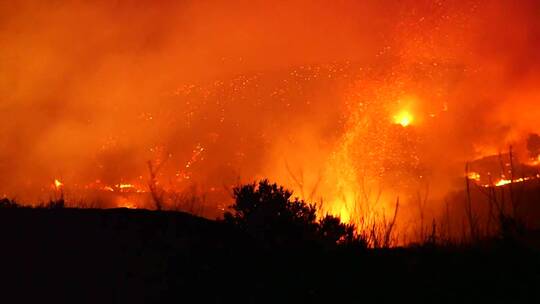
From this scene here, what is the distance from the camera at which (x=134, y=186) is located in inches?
631

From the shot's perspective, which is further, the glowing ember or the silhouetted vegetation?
the glowing ember

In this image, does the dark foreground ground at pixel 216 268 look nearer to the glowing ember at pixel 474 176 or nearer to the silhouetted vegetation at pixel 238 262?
the silhouetted vegetation at pixel 238 262

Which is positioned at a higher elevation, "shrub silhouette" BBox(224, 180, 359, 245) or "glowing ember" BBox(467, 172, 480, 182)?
"glowing ember" BBox(467, 172, 480, 182)

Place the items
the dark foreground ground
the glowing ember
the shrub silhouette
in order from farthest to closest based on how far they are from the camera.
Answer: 1. the glowing ember
2. the shrub silhouette
3. the dark foreground ground

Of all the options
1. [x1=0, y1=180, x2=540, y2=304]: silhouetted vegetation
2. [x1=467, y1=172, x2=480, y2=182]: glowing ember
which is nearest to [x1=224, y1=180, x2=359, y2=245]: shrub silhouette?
[x1=0, y1=180, x2=540, y2=304]: silhouetted vegetation

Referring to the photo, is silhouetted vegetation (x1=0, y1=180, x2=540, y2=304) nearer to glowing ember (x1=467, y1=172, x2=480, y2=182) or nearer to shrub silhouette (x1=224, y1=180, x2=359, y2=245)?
shrub silhouette (x1=224, y1=180, x2=359, y2=245)

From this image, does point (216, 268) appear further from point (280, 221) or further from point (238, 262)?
point (280, 221)

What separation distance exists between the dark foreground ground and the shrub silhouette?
168 mm

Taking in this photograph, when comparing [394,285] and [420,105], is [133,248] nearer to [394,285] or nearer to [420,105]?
[394,285]

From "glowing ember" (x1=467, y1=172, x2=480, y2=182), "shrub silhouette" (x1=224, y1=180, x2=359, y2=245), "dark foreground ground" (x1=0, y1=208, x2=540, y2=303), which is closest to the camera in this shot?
"dark foreground ground" (x1=0, y1=208, x2=540, y2=303)

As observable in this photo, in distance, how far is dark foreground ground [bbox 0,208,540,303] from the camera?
374 cm

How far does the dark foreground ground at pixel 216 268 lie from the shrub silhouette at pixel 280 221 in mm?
168

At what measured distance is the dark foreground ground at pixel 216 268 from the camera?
3736 mm

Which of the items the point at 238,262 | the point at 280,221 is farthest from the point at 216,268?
the point at 280,221
